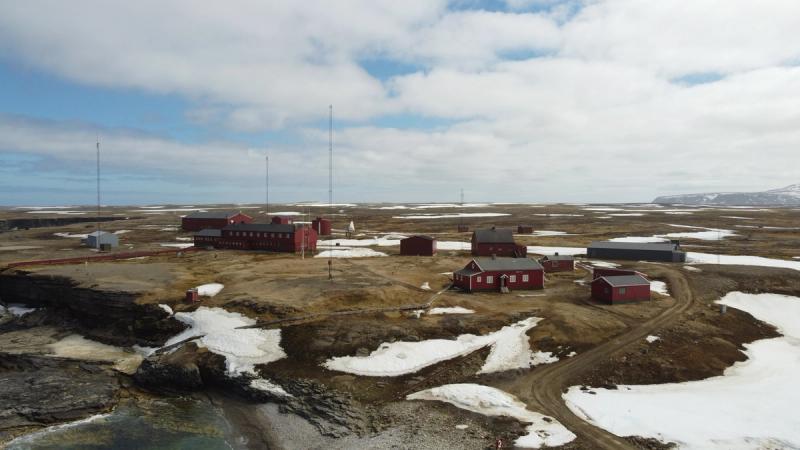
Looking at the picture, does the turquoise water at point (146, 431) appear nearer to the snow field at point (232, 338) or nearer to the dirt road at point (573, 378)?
the snow field at point (232, 338)

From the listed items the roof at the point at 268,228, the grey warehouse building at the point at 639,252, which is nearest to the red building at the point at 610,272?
the grey warehouse building at the point at 639,252

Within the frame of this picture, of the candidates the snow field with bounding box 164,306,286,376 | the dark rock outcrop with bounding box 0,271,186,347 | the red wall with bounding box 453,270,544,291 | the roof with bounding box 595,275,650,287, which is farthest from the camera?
the red wall with bounding box 453,270,544,291

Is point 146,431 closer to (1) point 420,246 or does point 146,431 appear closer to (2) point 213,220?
(1) point 420,246

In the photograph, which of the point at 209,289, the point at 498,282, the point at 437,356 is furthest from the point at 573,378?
the point at 209,289

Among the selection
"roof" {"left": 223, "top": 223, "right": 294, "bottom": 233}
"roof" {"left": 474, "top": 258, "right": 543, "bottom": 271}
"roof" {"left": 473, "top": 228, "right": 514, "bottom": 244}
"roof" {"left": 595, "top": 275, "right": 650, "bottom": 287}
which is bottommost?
"roof" {"left": 595, "top": 275, "right": 650, "bottom": 287}

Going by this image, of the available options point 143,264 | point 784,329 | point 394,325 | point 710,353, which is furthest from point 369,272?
point 784,329

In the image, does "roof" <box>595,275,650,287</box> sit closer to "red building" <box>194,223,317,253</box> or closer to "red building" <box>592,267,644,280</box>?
"red building" <box>592,267,644,280</box>

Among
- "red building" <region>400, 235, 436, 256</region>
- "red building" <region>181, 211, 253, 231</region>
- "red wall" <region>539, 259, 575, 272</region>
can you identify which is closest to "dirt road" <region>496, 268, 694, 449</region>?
"red wall" <region>539, 259, 575, 272</region>
